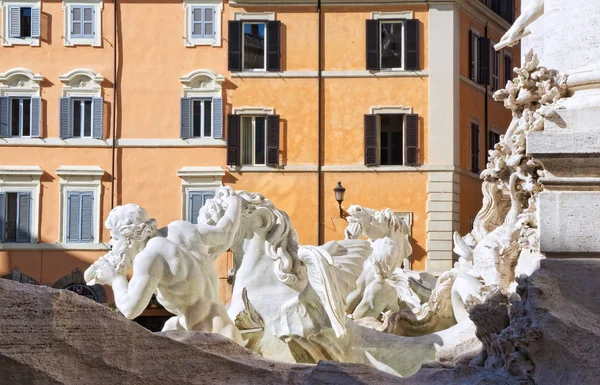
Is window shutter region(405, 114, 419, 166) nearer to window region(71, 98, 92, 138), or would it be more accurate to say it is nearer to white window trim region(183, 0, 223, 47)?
white window trim region(183, 0, 223, 47)

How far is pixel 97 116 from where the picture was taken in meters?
32.9

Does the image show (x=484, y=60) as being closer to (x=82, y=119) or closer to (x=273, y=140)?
(x=273, y=140)

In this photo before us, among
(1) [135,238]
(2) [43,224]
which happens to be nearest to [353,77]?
(2) [43,224]

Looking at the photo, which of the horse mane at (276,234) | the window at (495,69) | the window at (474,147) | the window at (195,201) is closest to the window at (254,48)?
the window at (195,201)

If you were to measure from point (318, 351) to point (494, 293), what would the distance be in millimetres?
2473

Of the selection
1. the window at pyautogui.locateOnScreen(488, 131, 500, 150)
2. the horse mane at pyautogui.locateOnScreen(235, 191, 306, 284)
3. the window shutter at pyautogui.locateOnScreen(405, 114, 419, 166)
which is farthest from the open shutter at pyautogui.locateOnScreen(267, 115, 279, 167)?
the horse mane at pyautogui.locateOnScreen(235, 191, 306, 284)

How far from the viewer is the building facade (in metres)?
32.3

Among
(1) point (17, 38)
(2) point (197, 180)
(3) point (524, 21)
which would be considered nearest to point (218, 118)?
(2) point (197, 180)

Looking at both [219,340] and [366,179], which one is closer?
[219,340]

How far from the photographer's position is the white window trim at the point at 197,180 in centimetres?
3241

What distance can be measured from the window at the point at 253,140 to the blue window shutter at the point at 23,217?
5170 mm

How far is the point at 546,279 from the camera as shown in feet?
14.2

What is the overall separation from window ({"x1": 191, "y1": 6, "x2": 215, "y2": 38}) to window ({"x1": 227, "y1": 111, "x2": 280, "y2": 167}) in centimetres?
236

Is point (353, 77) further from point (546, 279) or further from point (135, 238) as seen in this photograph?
point (546, 279)
